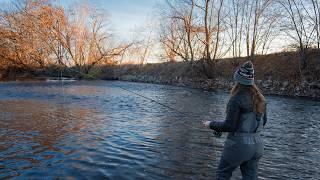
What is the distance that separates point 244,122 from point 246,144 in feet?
0.88

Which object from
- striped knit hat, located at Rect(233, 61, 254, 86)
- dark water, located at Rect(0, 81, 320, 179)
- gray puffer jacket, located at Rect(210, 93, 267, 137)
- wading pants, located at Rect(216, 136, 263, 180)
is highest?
striped knit hat, located at Rect(233, 61, 254, 86)

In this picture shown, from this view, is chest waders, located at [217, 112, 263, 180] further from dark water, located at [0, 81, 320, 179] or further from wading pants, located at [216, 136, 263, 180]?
dark water, located at [0, 81, 320, 179]

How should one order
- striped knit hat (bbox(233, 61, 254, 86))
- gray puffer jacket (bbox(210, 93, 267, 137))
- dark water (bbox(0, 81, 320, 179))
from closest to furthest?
gray puffer jacket (bbox(210, 93, 267, 137))
striped knit hat (bbox(233, 61, 254, 86))
dark water (bbox(0, 81, 320, 179))

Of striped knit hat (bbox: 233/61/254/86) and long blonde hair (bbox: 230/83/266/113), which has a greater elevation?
striped knit hat (bbox: 233/61/254/86)

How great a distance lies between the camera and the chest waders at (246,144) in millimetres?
3688

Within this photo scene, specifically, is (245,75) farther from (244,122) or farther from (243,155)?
(243,155)

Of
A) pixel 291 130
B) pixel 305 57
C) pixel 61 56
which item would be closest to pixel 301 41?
pixel 305 57

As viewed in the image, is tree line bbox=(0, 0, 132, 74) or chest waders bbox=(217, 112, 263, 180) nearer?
chest waders bbox=(217, 112, 263, 180)

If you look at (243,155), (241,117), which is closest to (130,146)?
(243,155)

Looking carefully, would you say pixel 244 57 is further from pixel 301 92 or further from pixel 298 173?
pixel 298 173

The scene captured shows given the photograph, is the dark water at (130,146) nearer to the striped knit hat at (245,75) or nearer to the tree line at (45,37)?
the striped knit hat at (245,75)

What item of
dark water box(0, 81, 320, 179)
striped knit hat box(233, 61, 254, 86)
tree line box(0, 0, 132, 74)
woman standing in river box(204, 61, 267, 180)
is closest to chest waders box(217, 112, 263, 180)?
woman standing in river box(204, 61, 267, 180)

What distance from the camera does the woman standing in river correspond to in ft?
12.0

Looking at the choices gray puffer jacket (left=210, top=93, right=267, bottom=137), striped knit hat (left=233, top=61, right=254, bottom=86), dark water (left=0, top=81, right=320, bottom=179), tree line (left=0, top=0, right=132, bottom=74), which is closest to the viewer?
gray puffer jacket (left=210, top=93, right=267, bottom=137)
